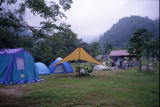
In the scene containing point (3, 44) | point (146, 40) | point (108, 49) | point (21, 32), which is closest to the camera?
point (3, 44)

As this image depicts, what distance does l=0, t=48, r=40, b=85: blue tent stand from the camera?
1084cm

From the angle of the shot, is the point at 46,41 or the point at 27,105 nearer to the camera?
the point at 27,105

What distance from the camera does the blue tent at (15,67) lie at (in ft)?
35.6

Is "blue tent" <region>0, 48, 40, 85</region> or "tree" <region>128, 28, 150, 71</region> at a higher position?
"tree" <region>128, 28, 150, 71</region>

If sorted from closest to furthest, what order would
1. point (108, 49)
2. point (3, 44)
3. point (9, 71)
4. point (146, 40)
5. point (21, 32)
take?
point (3, 44) → point (21, 32) → point (9, 71) → point (146, 40) → point (108, 49)

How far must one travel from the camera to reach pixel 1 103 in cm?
604

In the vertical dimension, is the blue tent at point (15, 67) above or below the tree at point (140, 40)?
below

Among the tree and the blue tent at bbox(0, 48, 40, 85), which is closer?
the blue tent at bbox(0, 48, 40, 85)

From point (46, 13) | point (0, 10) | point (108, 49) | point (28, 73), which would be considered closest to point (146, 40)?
point (28, 73)

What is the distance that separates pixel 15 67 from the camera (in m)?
11.0

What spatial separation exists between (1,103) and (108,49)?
174ft

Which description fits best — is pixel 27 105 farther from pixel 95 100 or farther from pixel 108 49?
pixel 108 49

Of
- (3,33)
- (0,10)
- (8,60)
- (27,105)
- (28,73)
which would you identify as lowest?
(27,105)

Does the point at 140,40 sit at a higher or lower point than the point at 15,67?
higher
